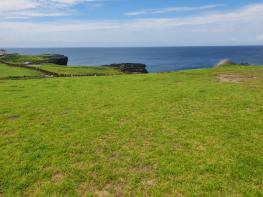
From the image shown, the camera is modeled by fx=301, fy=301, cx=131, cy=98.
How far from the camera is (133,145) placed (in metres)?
11.6

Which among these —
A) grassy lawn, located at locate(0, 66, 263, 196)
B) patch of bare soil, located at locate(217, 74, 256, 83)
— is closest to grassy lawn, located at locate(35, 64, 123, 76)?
patch of bare soil, located at locate(217, 74, 256, 83)

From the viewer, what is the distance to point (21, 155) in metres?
10.8

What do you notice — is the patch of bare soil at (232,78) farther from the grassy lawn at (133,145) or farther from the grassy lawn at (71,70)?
the grassy lawn at (71,70)

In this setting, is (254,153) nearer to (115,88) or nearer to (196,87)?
(196,87)

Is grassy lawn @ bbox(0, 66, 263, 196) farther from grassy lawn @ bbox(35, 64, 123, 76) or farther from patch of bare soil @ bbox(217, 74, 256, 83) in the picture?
grassy lawn @ bbox(35, 64, 123, 76)

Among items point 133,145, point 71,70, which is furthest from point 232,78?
point 71,70

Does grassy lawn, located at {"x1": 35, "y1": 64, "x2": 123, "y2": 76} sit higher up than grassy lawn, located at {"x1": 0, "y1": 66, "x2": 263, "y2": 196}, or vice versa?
grassy lawn, located at {"x1": 35, "y1": 64, "x2": 123, "y2": 76}

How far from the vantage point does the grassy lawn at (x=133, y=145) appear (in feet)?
28.5

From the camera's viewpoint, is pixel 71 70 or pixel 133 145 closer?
pixel 133 145

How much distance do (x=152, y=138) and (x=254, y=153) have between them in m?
3.86

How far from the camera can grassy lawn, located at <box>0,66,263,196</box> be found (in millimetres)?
8695

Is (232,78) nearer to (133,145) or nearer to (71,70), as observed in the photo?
(133,145)

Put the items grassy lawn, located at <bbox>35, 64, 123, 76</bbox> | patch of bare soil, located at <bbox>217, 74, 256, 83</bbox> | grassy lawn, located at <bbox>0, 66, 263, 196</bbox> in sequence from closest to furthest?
grassy lawn, located at <bbox>0, 66, 263, 196</bbox> < patch of bare soil, located at <bbox>217, 74, 256, 83</bbox> < grassy lawn, located at <bbox>35, 64, 123, 76</bbox>

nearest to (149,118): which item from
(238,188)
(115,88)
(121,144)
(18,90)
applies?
(121,144)
